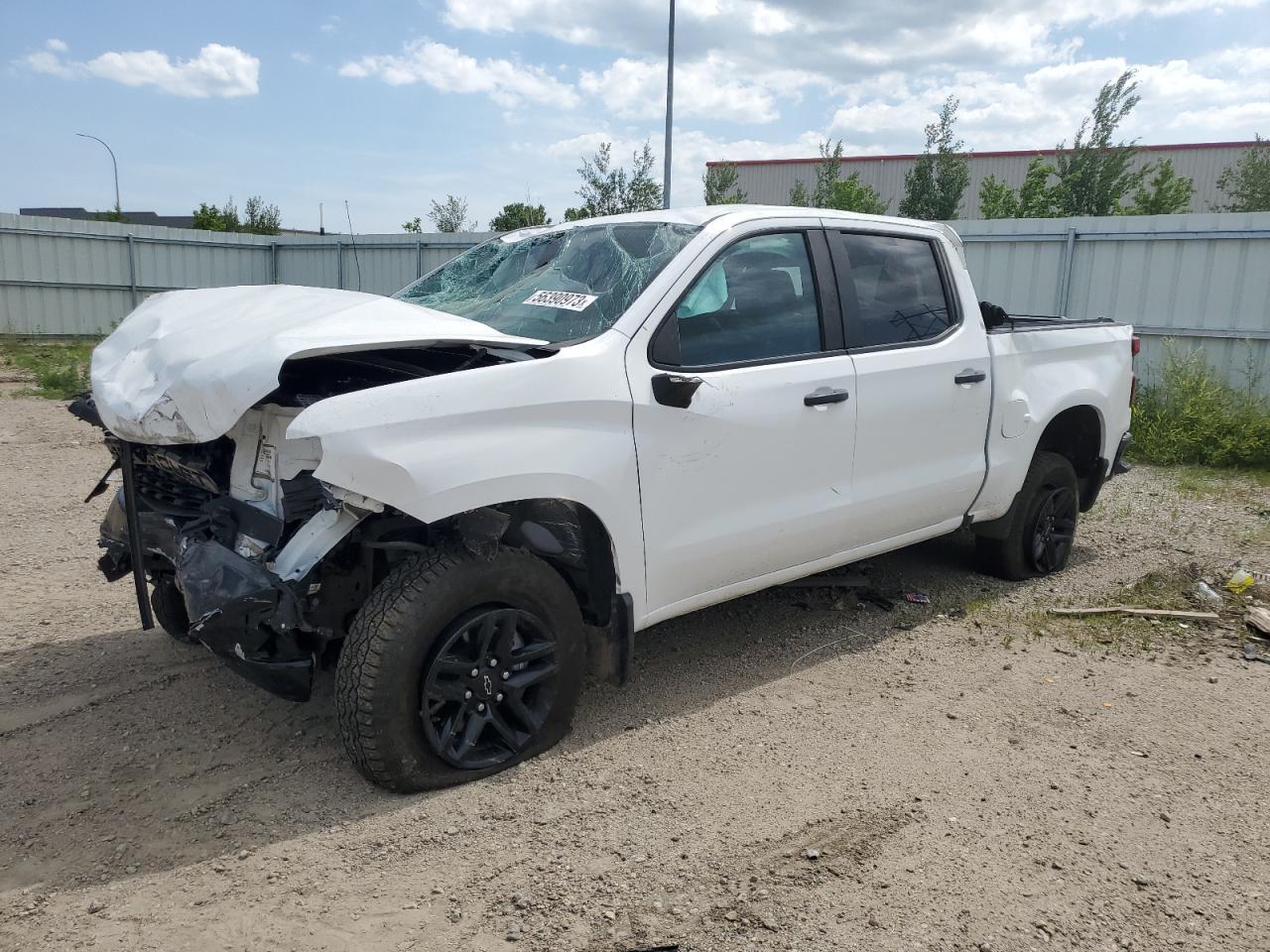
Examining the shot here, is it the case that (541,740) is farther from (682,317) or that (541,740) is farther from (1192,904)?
(1192,904)

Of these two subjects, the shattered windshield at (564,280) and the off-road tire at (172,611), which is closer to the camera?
the shattered windshield at (564,280)

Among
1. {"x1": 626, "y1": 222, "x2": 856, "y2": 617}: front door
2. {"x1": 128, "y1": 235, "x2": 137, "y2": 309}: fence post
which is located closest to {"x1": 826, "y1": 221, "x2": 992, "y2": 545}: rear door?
{"x1": 626, "y1": 222, "x2": 856, "y2": 617}: front door

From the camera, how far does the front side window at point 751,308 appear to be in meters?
3.72

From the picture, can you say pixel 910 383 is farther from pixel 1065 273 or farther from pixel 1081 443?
pixel 1065 273

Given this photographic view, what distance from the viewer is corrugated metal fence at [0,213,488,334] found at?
741 inches

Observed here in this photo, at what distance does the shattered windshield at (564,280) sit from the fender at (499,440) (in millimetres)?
278

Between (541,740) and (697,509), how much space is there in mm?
1004

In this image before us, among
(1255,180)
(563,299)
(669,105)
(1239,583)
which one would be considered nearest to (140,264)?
(669,105)

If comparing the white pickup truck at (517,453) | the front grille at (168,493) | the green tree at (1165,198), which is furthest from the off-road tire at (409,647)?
the green tree at (1165,198)

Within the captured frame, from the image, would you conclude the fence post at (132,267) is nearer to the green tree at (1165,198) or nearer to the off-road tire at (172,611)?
the off-road tire at (172,611)

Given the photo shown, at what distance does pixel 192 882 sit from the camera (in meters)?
2.81

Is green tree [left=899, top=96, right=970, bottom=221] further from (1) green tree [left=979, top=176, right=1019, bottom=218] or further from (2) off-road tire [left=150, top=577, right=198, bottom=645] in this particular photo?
(2) off-road tire [left=150, top=577, right=198, bottom=645]

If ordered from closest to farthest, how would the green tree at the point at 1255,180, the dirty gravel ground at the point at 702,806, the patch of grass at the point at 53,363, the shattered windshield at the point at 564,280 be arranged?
the dirty gravel ground at the point at 702,806 → the shattered windshield at the point at 564,280 → the patch of grass at the point at 53,363 → the green tree at the point at 1255,180

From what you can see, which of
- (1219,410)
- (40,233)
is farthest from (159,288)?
(1219,410)
